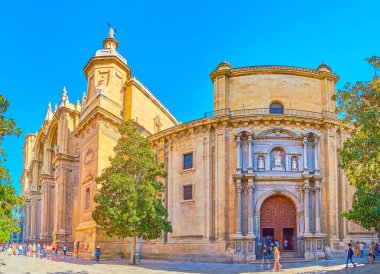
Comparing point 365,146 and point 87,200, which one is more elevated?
point 365,146

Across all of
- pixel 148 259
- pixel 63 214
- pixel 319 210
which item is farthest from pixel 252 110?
pixel 63 214

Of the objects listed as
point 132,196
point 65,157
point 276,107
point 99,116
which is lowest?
point 132,196

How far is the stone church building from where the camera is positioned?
27.2 metres

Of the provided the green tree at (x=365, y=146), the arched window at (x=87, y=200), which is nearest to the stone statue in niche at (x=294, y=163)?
the green tree at (x=365, y=146)

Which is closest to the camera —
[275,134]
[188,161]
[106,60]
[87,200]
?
[275,134]

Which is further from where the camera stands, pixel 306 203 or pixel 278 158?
pixel 278 158

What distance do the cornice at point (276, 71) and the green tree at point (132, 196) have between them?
28.4ft

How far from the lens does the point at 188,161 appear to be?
99.2ft

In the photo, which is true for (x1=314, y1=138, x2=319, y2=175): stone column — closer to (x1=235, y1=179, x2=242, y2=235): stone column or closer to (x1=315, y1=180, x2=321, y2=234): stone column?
(x1=315, y1=180, x2=321, y2=234): stone column

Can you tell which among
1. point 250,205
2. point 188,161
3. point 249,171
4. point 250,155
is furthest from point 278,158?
point 188,161

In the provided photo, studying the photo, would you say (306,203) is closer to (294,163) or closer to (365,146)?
(294,163)

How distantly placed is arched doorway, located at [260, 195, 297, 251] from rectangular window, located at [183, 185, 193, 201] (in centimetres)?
494

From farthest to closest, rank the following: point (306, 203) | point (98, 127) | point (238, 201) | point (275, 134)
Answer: point (98, 127) → point (275, 134) → point (238, 201) → point (306, 203)

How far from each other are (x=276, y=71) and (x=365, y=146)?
16814mm
